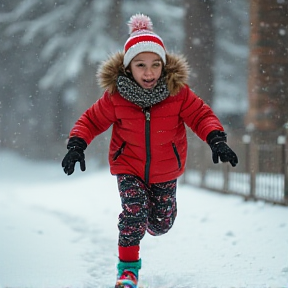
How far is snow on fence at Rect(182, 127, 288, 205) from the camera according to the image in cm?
725

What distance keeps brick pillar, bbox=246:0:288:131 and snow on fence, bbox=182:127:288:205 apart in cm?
61

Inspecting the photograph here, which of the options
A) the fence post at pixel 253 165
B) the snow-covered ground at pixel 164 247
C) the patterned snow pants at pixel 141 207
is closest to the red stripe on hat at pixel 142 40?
the patterned snow pants at pixel 141 207

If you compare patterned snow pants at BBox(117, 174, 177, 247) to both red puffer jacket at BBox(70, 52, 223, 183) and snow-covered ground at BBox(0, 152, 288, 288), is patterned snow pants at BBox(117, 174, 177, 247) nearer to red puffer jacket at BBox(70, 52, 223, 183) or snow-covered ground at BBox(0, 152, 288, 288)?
red puffer jacket at BBox(70, 52, 223, 183)

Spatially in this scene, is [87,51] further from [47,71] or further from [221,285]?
[221,285]

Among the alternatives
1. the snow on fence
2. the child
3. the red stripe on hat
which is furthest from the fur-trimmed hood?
the snow on fence

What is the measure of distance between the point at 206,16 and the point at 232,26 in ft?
16.8

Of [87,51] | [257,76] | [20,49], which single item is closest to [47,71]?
[20,49]

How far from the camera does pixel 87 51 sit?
17.8 meters

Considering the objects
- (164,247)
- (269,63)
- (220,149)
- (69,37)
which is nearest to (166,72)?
(220,149)

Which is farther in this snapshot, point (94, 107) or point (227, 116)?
point (227, 116)

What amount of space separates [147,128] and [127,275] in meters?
1.01

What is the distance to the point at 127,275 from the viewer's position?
328 cm

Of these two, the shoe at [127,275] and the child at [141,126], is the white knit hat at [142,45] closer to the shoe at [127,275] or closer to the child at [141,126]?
the child at [141,126]

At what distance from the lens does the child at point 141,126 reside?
134 inches
